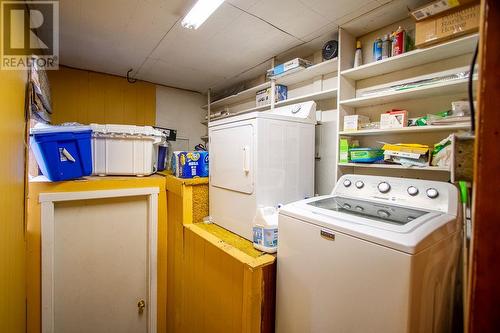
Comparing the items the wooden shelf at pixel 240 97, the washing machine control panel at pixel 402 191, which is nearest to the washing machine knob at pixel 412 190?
the washing machine control panel at pixel 402 191

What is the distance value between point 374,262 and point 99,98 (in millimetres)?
3796

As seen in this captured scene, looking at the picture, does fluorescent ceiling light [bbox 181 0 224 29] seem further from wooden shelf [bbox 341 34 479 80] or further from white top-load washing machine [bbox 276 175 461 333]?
white top-load washing machine [bbox 276 175 461 333]

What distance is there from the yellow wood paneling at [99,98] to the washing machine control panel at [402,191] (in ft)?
10.7

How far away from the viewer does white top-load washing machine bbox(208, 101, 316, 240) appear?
5.05ft

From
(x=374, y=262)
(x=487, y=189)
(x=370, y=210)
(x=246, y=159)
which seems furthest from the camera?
(x=246, y=159)

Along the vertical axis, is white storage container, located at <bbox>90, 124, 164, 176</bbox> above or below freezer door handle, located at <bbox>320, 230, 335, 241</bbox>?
above

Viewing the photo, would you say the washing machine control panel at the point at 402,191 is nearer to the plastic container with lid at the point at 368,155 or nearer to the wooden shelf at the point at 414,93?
the plastic container with lid at the point at 368,155

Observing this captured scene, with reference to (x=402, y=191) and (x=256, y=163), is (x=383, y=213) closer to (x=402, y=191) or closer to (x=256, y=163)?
(x=402, y=191)

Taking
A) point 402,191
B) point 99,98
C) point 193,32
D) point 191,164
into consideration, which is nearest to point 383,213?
point 402,191

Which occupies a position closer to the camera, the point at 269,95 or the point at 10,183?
the point at 10,183

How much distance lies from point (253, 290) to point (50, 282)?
1.73 metres

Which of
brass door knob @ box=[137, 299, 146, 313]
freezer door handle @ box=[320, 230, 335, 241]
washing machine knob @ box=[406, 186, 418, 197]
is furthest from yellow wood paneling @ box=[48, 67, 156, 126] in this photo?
washing machine knob @ box=[406, 186, 418, 197]

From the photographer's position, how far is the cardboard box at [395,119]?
157 cm

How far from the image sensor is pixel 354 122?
1839mm
